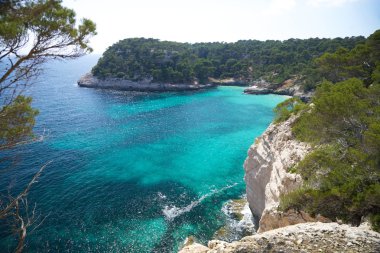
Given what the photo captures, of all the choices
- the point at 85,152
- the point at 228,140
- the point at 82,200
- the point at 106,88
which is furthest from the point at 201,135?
the point at 106,88

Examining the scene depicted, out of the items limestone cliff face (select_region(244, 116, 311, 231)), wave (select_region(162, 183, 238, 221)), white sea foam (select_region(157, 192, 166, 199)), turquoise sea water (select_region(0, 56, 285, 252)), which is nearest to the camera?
limestone cliff face (select_region(244, 116, 311, 231))

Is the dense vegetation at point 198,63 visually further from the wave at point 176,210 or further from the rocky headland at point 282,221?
the wave at point 176,210

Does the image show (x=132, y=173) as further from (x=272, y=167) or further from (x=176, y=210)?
(x=272, y=167)

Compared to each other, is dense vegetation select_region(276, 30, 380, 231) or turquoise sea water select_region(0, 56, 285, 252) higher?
dense vegetation select_region(276, 30, 380, 231)

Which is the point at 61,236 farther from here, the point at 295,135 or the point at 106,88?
the point at 106,88

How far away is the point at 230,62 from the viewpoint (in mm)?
87312

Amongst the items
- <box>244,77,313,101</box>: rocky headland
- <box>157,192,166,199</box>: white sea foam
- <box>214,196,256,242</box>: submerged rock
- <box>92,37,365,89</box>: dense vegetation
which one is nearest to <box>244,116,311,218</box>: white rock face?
<box>214,196,256,242</box>: submerged rock

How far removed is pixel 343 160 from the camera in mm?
11453

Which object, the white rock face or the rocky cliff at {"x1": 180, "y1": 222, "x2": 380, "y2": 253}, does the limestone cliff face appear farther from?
the rocky cliff at {"x1": 180, "y1": 222, "x2": 380, "y2": 253}

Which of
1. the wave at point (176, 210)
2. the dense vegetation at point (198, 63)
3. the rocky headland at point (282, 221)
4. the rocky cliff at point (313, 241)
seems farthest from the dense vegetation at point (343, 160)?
the dense vegetation at point (198, 63)

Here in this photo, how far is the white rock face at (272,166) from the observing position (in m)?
14.9

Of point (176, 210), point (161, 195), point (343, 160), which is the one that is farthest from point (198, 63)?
point (343, 160)

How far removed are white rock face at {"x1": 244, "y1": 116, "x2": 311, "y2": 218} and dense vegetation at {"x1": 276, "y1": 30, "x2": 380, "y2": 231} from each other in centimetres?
89

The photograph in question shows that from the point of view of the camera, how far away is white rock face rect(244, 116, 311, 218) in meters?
14.9
